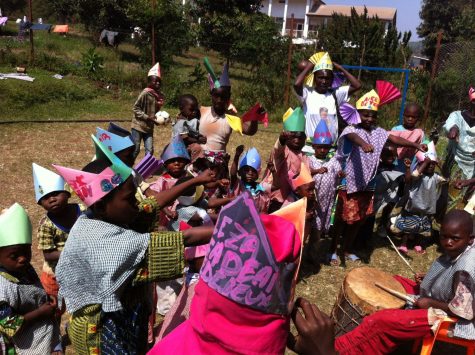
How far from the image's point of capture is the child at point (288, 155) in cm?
405

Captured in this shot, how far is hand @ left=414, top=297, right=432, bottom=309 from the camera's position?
3.12 meters

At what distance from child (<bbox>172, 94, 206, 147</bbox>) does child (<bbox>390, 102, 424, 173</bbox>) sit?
245 centimetres

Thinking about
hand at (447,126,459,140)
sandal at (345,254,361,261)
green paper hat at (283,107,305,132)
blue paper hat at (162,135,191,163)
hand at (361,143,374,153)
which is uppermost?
green paper hat at (283,107,305,132)

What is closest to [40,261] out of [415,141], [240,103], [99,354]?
[99,354]

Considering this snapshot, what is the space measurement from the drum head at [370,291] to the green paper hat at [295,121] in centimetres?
143

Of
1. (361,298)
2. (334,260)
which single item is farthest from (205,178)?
(334,260)

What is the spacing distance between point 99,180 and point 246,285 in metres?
0.90

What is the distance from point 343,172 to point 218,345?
3.64m

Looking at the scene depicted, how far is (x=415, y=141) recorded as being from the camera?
5316mm

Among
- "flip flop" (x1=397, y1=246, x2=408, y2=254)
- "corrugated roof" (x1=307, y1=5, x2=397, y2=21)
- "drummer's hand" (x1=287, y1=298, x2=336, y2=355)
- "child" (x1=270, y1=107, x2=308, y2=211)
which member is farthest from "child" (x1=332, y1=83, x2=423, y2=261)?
"corrugated roof" (x1=307, y1=5, x2=397, y2=21)

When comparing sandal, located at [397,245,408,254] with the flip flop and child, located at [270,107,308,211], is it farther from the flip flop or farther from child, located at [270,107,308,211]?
child, located at [270,107,308,211]

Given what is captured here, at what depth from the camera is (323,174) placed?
4527mm

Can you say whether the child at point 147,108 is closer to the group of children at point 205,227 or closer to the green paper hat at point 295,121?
the group of children at point 205,227

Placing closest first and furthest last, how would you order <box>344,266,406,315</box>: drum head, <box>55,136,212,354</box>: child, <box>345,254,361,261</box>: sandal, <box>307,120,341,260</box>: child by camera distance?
<box>55,136,212,354</box>: child < <box>344,266,406,315</box>: drum head < <box>307,120,341,260</box>: child < <box>345,254,361,261</box>: sandal
